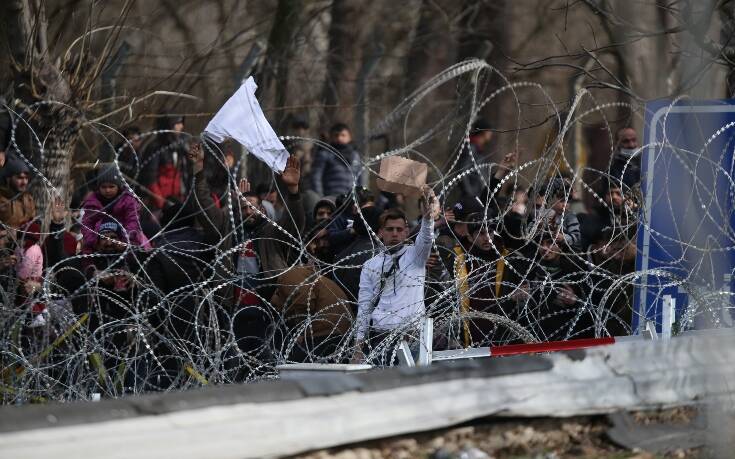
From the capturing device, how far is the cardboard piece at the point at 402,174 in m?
8.78

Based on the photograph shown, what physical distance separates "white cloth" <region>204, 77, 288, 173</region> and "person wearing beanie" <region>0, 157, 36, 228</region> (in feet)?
7.10

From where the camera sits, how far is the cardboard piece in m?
8.78

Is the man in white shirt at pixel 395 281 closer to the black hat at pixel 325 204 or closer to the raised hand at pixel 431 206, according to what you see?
the raised hand at pixel 431 206

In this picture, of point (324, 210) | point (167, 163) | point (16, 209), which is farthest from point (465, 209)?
point (167, 163)

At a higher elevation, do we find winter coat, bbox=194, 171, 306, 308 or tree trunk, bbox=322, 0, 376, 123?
tree trunk, bbox=322, 0, 376, 123

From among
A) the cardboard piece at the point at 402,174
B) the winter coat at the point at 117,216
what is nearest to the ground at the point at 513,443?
the cardboard piece at the point at 402,174

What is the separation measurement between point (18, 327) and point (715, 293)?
3993mm

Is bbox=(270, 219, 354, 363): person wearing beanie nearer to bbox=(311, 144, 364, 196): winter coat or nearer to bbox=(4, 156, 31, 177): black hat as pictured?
bbox=(4, 156, 31, 177): black hat

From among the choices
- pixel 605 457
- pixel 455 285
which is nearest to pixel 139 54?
pixel 455 285

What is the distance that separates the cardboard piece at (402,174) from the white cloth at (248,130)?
81 centimetres

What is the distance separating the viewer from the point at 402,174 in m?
8.84

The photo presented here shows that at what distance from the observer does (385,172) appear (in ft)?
29.0

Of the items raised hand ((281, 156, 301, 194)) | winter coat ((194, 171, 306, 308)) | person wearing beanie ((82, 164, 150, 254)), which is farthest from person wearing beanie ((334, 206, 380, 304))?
person wearing beanie ((82, 164, 150, 254))

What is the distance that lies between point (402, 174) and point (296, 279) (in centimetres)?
103
